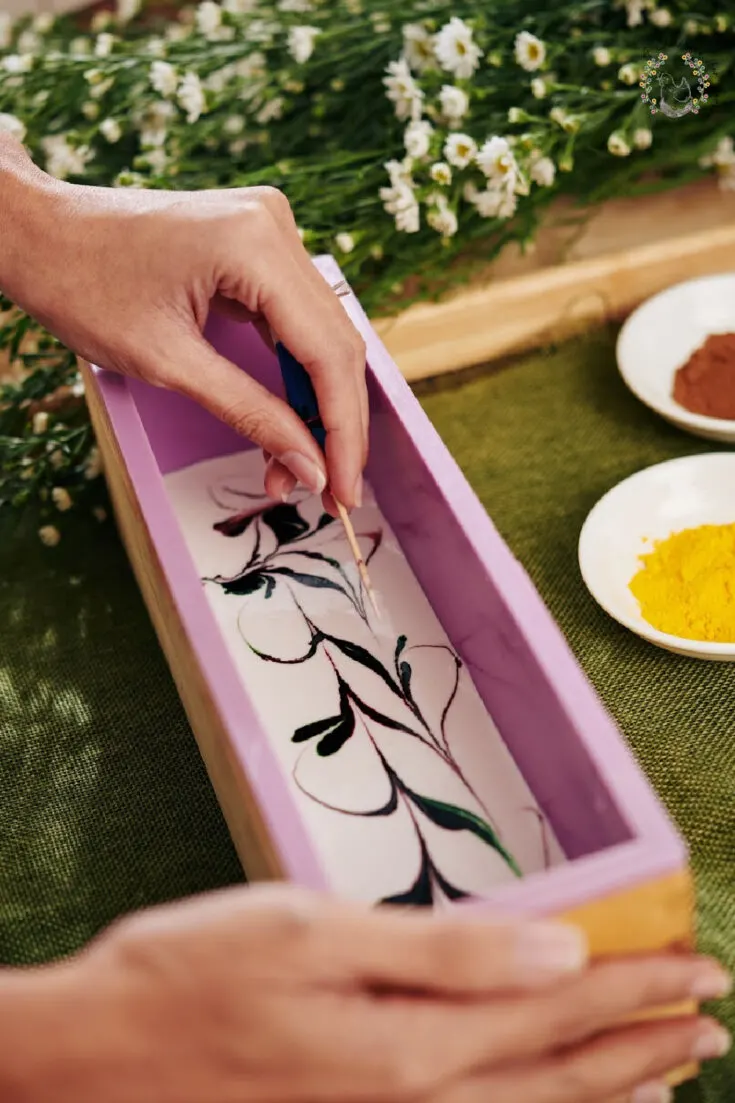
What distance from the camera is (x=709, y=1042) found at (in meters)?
0.61

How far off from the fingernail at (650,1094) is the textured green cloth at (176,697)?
0.06 metres

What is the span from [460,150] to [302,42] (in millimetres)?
249

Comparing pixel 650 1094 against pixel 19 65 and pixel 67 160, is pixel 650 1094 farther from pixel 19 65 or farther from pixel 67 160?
pixel 19 65

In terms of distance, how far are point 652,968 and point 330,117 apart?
1070 millimetres

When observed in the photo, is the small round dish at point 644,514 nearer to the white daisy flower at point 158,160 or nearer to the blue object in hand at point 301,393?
the blue object in hand at point 301,393

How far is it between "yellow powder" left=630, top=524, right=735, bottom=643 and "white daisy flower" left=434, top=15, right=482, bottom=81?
1.85 ft

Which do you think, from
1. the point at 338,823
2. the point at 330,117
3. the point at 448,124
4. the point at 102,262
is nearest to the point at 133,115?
the point at 330,117

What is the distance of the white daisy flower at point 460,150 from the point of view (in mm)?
1149

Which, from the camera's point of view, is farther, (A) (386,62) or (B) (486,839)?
(A) (386,62)

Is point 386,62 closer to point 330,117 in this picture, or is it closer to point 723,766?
point 330,117

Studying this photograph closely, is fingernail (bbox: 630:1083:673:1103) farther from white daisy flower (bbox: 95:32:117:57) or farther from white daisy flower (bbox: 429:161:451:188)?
white daisy flower (bbox: 95:32:117:57)

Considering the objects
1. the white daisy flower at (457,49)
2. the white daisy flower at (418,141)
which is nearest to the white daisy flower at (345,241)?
the white daisy flower at (418,141)

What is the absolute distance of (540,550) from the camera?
1.05 meters

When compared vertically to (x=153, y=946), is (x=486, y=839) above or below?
below
